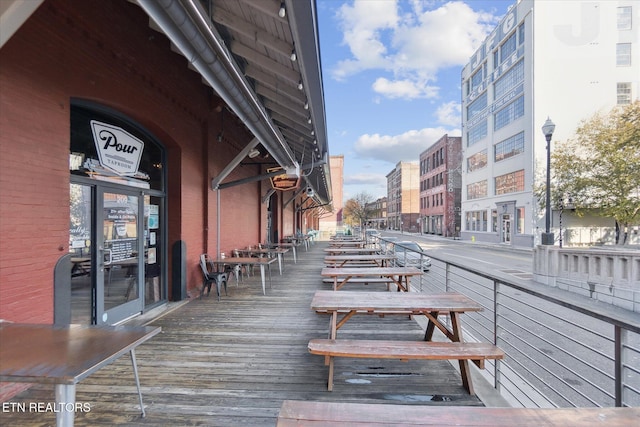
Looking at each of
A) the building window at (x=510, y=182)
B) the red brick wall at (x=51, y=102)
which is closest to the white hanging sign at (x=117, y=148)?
the red brick wall at (x=51, y=102)

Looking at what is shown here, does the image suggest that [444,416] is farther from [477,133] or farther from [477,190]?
[477,133]

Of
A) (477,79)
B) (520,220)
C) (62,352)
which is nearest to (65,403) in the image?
(62,352)

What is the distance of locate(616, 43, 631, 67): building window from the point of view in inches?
920

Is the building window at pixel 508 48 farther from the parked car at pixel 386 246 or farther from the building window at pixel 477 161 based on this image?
the parked car at pixel 386 246

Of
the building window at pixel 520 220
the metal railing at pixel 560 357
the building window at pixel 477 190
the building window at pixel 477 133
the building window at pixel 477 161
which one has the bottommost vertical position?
the metal railing at pixel 560 357

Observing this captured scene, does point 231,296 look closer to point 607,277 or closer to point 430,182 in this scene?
point 607,277

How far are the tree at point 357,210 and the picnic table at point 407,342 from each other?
6552cm

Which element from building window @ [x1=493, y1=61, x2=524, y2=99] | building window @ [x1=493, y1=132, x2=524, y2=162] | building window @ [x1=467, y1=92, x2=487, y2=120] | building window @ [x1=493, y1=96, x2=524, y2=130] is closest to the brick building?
building window @ [x1=493, y1=132, x2=524, y2=162]

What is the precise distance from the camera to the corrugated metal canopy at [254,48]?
8.66ft

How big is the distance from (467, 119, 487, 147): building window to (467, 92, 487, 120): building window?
145cm

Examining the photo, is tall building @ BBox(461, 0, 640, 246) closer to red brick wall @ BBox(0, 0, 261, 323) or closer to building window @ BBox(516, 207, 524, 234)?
building window @ BBox(516, 207, 524, 234)

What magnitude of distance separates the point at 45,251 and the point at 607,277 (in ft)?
38.0

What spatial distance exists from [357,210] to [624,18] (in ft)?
181

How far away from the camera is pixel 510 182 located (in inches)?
1060
